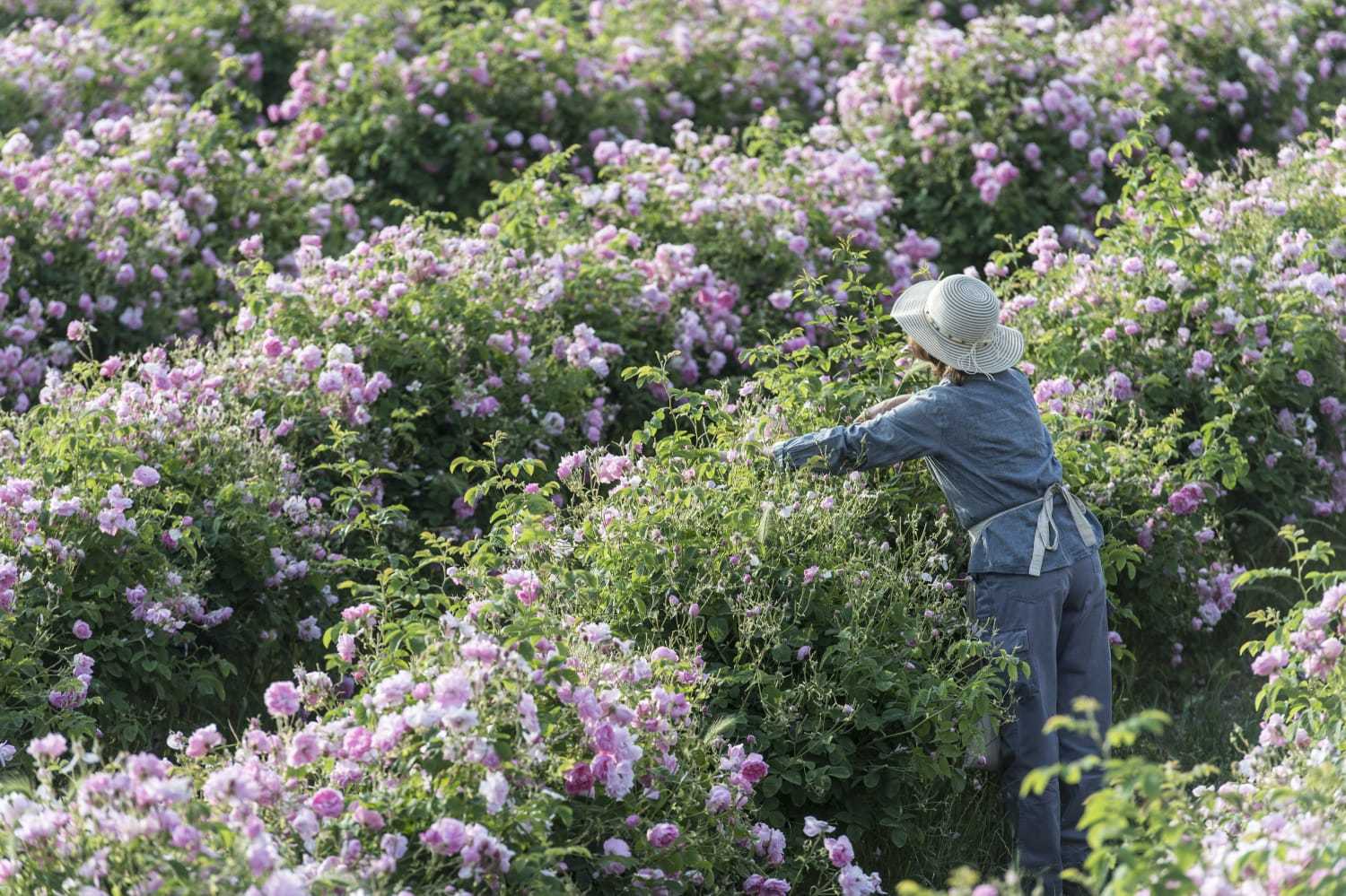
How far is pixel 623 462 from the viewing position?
4.38m

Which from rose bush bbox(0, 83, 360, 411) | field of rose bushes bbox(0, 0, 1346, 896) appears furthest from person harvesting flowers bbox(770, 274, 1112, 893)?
rose bush bbox(0, 83, 360, 411)

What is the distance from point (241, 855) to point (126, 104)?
6535 millimetres

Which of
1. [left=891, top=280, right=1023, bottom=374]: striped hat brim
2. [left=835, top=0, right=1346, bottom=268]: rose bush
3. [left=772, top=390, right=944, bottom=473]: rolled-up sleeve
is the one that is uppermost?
[left=891, top=280, right=1023, bottom=374]: striped hat brim

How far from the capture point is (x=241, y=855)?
8.89 feet

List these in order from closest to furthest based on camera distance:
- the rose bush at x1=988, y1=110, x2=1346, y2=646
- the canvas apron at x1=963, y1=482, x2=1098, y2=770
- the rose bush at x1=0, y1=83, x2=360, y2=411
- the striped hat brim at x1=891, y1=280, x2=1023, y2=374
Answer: the canvas apron at x1=963, y1=482, x2=1098, y2=770, the striped hat brim at x1=891, y1=280, x2=1023, y2=374, the rose bush at x1=988, y1=110, x2=1346, y2=646, the rose bush at x1=0, y1=83, x2=360, y2=411

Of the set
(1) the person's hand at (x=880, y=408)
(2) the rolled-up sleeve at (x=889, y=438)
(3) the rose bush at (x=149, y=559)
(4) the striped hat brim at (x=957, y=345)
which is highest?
(4) the striped hat brim at (x=957, y=345)

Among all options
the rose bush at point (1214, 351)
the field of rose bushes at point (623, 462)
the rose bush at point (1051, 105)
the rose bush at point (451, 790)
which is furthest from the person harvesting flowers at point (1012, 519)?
the rose bush at point (1051, 105)

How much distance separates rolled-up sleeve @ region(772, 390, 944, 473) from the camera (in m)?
4.09

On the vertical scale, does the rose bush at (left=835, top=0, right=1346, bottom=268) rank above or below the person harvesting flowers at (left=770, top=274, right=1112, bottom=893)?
below

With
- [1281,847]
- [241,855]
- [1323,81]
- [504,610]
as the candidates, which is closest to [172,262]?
[504,610]

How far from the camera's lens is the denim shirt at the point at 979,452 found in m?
4.10

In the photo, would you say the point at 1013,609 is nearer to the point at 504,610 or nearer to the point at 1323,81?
the point at 504,610

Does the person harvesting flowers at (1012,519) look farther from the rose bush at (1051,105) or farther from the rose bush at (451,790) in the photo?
the rose bush at (1051,105)

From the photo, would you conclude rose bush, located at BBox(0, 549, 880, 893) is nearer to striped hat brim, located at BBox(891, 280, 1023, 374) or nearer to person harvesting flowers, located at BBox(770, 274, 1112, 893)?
person harvesting flowers, located at BBox(770, 274, 1112, 893)
